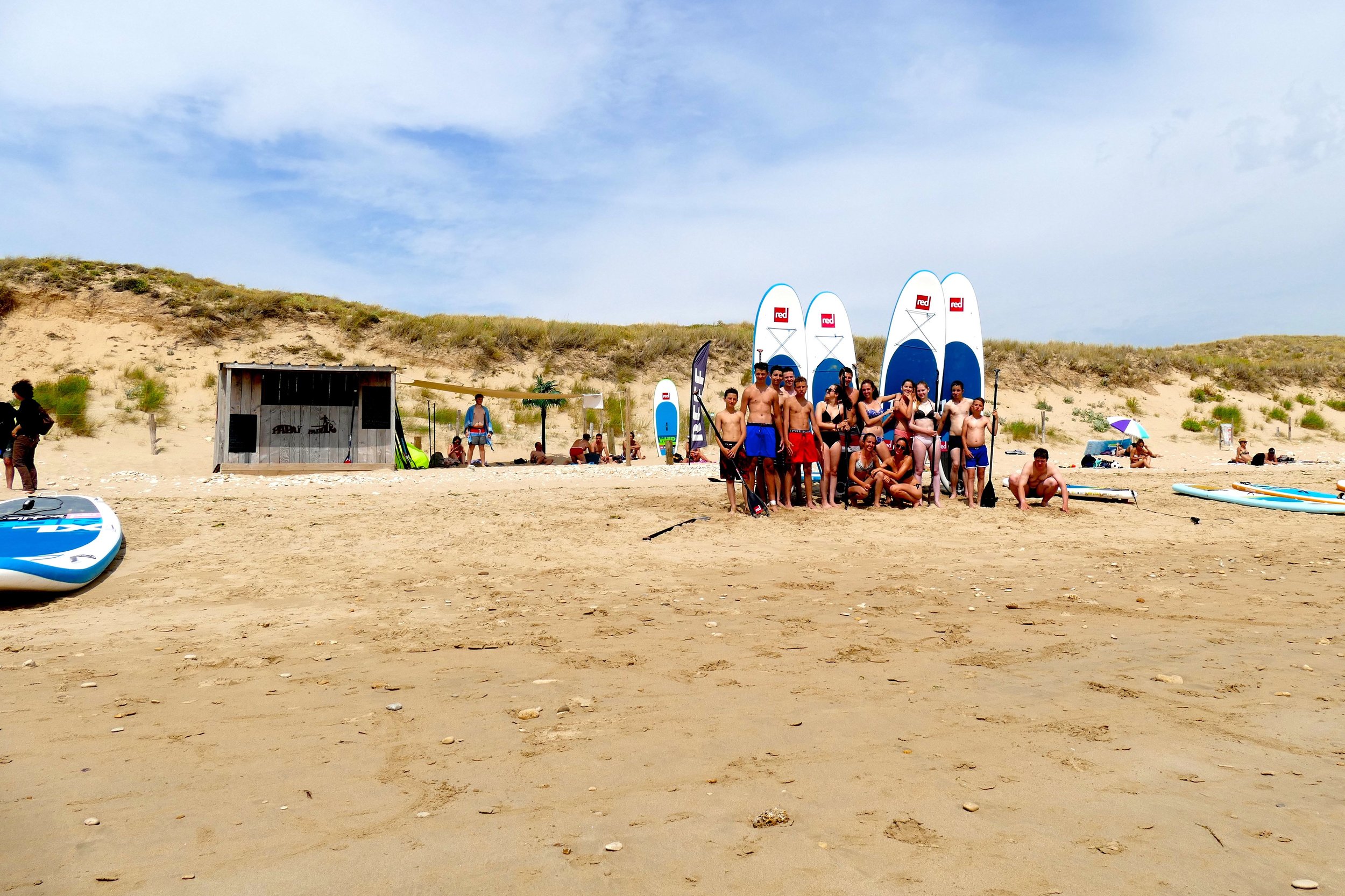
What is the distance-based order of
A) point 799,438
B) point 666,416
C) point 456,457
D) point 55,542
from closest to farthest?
point 55,542 < point 799,438 < point 456,457 < point 666,416

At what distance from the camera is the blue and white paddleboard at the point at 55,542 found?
4.88 metres

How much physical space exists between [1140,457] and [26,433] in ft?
57.8

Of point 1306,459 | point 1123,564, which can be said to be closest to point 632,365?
point 1306,459

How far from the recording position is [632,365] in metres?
26.4

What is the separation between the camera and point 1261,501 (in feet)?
31.9

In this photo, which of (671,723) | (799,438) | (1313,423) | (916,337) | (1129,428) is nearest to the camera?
(671,723)

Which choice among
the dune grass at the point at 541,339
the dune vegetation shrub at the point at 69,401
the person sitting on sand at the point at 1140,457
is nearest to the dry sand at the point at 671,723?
the person sitting on sand at the point at 1140,457

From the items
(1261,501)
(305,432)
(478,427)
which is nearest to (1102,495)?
(1261,501)

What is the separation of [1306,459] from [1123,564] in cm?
1782

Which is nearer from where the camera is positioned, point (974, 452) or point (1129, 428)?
point (974, 452)

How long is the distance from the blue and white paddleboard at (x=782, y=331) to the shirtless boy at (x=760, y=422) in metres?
2.59

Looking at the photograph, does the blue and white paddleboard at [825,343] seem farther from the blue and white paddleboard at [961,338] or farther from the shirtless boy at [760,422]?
the shirtless boy at [760,422]

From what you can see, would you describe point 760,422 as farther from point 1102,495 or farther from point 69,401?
point 69,401

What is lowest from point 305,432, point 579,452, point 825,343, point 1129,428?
point 579,452
